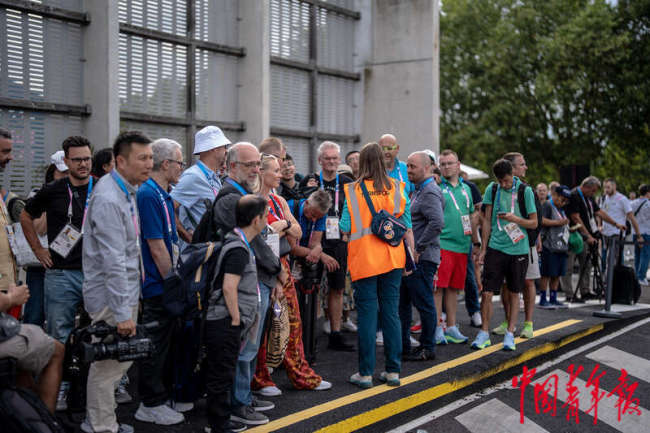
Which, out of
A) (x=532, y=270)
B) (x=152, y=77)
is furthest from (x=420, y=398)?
(x=152, y=77)

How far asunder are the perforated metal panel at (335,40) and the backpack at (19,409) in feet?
34.1

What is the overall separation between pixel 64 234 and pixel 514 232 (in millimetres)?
4831

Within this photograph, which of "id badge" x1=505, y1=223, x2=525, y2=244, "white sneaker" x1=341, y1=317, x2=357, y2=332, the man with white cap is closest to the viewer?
the man with white cap

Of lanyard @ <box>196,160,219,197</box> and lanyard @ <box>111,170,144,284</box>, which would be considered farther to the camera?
lanyard @ <box>196,160,219,197</box>

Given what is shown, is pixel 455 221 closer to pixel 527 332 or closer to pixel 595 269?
pixel 527 332

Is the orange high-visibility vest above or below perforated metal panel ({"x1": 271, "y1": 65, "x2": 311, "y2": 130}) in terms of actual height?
below

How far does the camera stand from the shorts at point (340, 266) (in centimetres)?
755

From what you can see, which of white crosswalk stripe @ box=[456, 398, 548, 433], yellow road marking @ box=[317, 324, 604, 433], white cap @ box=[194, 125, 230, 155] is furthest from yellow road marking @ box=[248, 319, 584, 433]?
white cap @ box=[194, 125, 230, 155]

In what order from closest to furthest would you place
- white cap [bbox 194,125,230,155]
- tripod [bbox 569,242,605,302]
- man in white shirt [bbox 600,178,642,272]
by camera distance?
white cap [bbox 194,125,230,155]
tripod [bbox 569,242,605,302]
man in white shirt [bbox 600,178,642,272]

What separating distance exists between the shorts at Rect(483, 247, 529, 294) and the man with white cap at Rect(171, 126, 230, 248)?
3492 mm

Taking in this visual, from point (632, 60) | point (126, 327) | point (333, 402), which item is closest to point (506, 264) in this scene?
point (333, 402)

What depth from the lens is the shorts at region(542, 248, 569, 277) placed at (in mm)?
11070

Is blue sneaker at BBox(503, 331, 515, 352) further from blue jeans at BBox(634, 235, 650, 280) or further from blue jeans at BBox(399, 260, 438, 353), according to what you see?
blue jeans at BBox(634, 235, 650, 280)

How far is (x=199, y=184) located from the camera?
559 centimetres
